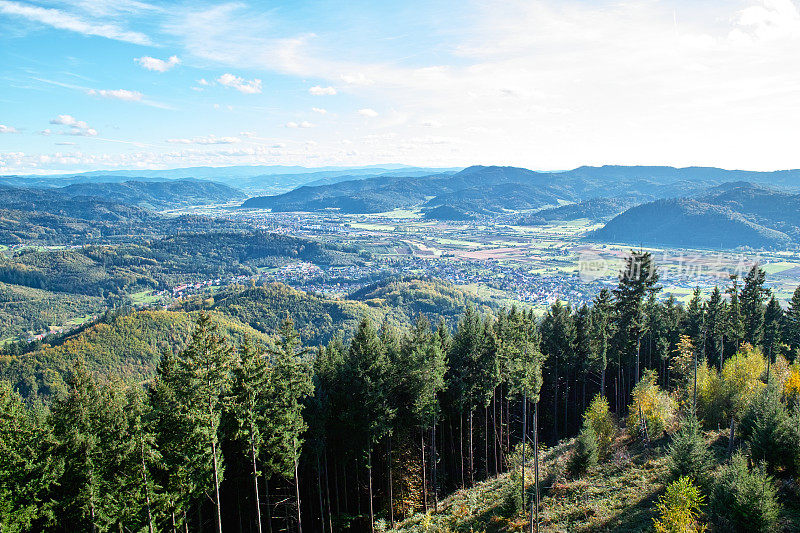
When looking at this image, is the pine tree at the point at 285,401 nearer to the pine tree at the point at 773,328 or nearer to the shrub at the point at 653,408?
the shrub at the point at 653,408

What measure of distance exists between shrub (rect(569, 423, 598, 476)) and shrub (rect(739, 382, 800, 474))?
30.2 feet

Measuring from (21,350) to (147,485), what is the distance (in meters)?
128

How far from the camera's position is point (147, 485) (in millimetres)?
23078

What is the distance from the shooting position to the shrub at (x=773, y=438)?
22.4m

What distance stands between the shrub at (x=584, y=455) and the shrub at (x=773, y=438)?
362 inches

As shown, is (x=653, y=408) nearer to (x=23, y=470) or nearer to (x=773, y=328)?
(x=773, y=328)

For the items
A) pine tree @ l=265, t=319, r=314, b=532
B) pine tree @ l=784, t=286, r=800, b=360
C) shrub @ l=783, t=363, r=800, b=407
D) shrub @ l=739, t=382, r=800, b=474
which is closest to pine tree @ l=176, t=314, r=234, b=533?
pine tree @ l=265, t=319, r=314, b=532

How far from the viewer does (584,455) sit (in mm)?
31609

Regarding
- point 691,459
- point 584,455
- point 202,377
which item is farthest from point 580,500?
point 202,377

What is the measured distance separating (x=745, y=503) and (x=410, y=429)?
21.9m

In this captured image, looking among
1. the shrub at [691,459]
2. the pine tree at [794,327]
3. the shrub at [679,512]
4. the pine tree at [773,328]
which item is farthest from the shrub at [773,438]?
the pine tree at [794,327]

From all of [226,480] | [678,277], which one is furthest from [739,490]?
[678,277]

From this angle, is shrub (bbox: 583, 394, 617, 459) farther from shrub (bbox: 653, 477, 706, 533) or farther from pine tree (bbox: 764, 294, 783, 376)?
pine tree (bbox: 764, 294, 783, 376)

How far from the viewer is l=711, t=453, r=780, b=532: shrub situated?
18.3 metres
